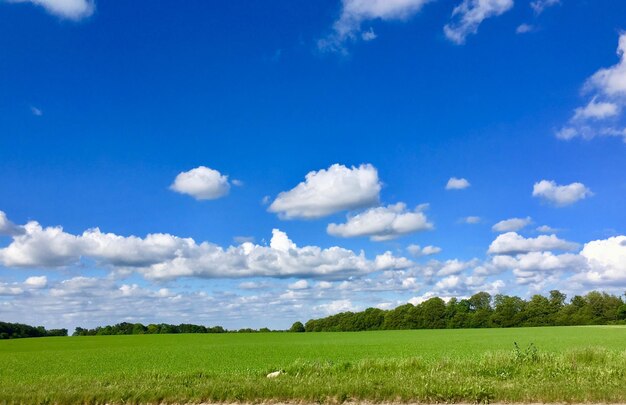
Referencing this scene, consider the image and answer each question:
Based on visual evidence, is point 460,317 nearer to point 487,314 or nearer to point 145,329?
point 487,314

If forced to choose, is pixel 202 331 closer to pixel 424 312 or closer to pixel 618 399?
pixel 424 312

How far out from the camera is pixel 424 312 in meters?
120

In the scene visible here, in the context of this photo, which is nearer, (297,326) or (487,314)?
(487,314)

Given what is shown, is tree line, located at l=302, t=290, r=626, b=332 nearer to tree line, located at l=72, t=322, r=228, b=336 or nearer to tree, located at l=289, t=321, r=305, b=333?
tree, located at l=289, t=321, r=305, b=333

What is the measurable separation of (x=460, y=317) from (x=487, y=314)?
633 centimetres

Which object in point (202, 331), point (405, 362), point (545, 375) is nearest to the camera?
point (545, 375)

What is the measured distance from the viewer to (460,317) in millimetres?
117688

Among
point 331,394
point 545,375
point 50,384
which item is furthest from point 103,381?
point 545,375

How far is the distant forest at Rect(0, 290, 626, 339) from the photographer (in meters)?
106

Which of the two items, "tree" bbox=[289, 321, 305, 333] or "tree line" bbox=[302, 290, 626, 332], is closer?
"tree line" bbox=[302, 290, 626, 332]

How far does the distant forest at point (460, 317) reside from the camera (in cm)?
10612

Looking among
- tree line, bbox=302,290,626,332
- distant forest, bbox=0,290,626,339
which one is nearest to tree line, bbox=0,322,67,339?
distant forest, bbox=0,290,626,339

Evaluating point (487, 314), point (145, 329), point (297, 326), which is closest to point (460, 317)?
point (487, 314)

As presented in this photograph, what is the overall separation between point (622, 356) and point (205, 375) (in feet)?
39.3
